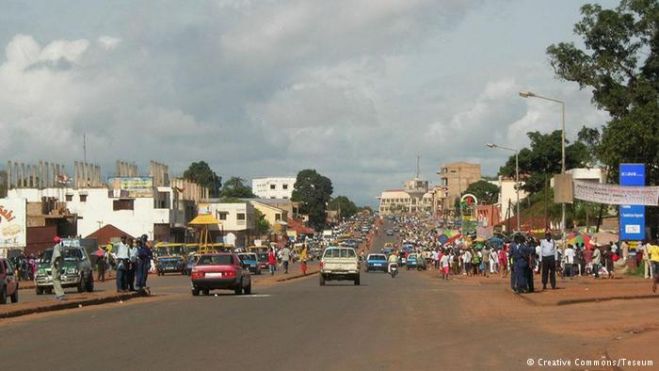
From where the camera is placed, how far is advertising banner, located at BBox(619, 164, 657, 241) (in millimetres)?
45688

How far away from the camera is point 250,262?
2672 inches

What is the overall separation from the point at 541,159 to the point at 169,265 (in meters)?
66.0

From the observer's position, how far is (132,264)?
3319 centimetres

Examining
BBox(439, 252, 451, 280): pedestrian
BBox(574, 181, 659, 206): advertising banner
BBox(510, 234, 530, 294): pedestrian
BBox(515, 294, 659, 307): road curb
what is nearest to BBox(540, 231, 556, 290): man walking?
BBox(510, 234, 530, 294): pedestrian

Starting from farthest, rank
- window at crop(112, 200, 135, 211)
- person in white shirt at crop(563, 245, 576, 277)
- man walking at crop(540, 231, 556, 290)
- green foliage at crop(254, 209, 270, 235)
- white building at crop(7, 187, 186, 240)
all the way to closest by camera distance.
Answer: green foliage at crop(254, 209, 270, 235)
window at crop(112, 200, 135, 211)
white building at crop(7, 187, 186, 240)
person in white shirt at crop(563, 245, 576, 277)
man walking at crop(540, 231, 556, 290)

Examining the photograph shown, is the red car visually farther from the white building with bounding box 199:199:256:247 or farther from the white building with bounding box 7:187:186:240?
the white building with bounding box 199:199:256:247

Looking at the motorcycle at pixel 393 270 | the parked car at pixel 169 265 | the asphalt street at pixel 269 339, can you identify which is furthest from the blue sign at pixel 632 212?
the parked car at pixel 169 265

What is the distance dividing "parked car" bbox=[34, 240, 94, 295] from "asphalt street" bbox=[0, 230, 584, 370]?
991 cm

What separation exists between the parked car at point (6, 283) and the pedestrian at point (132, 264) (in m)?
3.55

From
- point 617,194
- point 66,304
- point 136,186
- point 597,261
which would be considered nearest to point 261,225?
point 136,186

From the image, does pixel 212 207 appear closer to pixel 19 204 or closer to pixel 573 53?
pixel 19 204

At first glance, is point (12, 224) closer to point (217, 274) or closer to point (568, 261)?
point (568, 261)

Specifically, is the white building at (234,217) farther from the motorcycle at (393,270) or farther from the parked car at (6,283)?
the parked car at (6,283)

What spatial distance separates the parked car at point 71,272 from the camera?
37.5 metres
